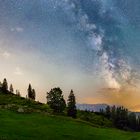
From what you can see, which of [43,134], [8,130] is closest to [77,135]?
[43,134]

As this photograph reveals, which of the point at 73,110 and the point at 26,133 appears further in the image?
the point at 73,110

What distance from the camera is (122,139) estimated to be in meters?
76.5

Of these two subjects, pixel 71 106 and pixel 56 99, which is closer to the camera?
pixel 56 99

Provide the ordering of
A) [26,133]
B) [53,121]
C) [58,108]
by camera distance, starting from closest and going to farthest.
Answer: [26,133] → [53,121] → [58,108]

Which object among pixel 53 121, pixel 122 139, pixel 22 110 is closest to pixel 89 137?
pixel 122 139

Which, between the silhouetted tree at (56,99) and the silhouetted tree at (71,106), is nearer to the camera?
the silhouetted tree at (56,99)

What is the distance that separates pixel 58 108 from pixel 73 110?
16123 millimetres

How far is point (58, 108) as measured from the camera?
17362 cm

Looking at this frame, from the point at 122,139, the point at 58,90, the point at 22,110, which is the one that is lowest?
the point at 122,139

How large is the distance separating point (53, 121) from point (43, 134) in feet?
85.0

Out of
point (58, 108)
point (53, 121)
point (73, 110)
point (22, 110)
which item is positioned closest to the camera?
point (53, 121)

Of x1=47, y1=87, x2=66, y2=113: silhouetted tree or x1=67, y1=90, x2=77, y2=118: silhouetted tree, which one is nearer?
x1=47, y1=87, x2=66, y2=113: silhouetted tree

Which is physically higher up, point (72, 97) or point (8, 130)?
point (72, 97)

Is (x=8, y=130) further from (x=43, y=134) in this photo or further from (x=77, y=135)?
(x=77, y=135)
